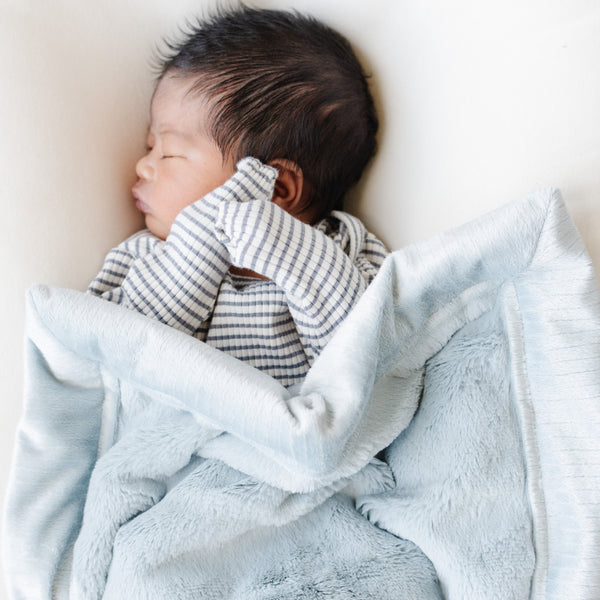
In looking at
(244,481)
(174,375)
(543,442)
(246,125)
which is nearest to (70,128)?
(246,125)

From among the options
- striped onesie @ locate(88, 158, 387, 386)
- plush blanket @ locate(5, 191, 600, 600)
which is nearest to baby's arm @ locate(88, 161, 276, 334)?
striped onesie @ locate(88, 158, 387, 386)

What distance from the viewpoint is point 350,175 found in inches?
36.5

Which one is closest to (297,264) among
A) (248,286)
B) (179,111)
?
(248,286)

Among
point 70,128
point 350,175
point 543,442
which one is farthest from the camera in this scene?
point 350,175

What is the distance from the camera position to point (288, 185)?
2.90 ft

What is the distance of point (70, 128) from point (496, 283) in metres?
0.54

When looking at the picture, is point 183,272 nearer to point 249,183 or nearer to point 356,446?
point 249,183

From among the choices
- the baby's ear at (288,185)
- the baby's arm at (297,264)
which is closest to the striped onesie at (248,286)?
the baby's arm at (297,264)

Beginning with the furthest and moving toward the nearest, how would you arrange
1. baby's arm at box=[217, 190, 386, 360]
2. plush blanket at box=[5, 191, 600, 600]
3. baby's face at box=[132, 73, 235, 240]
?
baby's face at box=[132, 73, 235, 240]
baby's arm at box=[217, 190, 386, 360]
plush blanket at box=[5, 191, 600, 600]

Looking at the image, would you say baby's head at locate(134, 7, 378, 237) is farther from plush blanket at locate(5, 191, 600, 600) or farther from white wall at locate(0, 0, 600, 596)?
plush blanket at locate(5, 191, 600, 600)

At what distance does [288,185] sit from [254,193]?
0.12m

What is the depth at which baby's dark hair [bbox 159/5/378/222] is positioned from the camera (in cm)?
85

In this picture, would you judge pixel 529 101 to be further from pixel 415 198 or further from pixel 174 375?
pixel 174 375

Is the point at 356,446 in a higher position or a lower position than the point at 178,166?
lower
